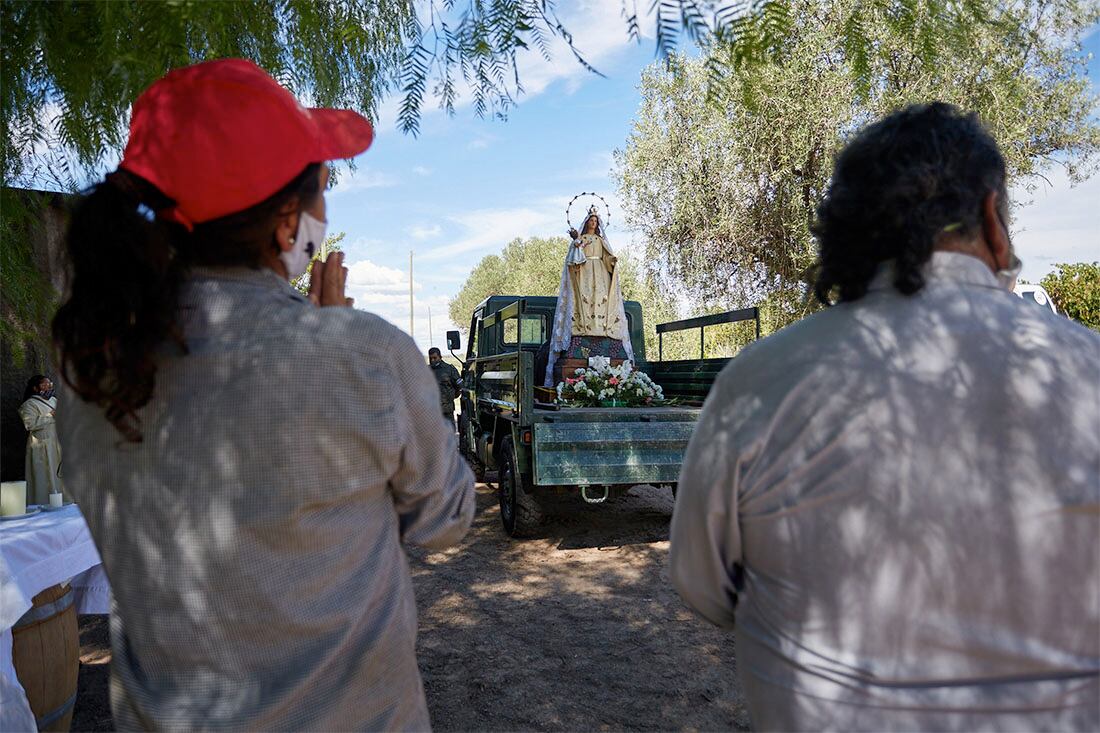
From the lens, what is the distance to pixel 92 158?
2.24 m

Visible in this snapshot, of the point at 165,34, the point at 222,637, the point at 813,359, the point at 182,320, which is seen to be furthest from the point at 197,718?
the point at 165,34

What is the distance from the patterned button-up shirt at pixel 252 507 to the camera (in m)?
1.08

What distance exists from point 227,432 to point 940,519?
102 cm

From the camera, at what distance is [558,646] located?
4.56 meters

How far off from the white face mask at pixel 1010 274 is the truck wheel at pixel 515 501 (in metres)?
5.60

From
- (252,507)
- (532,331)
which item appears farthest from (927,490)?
(532,331)

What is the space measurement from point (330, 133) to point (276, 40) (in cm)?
103

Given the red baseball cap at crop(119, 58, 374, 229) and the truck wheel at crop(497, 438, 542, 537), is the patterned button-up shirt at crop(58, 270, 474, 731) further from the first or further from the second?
the truck wheel at crop(497, 438, 542, 537)

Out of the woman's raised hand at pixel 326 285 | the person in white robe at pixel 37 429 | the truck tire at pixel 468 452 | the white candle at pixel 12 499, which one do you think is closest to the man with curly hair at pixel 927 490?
the woman's raised hand at pixel 326 285

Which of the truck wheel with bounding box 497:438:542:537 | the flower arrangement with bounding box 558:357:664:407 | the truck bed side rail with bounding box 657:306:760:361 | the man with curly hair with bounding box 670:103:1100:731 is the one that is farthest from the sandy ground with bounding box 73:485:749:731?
the man with curly hair with bounding box 670:103:1100:731

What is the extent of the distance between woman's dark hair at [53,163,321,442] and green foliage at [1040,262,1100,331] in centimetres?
1770

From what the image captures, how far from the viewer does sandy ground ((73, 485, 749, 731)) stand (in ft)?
12.1

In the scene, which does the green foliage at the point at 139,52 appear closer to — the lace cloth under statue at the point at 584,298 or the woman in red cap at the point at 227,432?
the woman in red cap at the point at 227,432

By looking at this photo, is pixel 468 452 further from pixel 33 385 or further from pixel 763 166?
pixel 763 166
